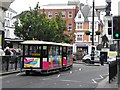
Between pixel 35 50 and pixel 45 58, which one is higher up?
pixel 35 50

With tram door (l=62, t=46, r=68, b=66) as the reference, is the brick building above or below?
above

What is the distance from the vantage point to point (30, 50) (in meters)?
25.2

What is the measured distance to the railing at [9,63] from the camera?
2618 cm

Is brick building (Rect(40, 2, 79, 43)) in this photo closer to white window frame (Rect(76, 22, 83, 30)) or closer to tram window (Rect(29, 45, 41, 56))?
white window frame (Rect(76, 22, 83, 30))

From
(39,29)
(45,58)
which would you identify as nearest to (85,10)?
(39,29)

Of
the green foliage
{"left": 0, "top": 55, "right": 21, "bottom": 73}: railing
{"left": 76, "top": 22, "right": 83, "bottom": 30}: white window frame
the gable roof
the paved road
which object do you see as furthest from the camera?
the gable roof

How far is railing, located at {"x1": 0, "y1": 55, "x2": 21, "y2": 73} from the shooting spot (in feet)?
85.9

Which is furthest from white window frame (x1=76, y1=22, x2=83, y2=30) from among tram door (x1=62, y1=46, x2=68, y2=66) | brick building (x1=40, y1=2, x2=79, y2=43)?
tram door (x1=62, y1=46, x2=68, y2=66)

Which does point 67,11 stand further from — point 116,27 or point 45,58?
point 116,27

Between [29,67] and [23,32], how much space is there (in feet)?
76.4

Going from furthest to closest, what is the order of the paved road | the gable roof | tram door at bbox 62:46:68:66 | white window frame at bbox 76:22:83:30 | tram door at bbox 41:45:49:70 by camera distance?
1. the gable roof
2. white window frame at bbox 76:22:83:30
3. tram door at bbox 62:46:68:66
4. tram door at bbox 41:45:49:70
5. the paved road

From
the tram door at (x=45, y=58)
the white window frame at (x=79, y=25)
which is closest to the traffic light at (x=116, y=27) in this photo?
the tram door at (x=45, y=58)

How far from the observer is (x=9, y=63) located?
27.7 meters

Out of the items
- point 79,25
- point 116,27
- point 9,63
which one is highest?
point 79,25
